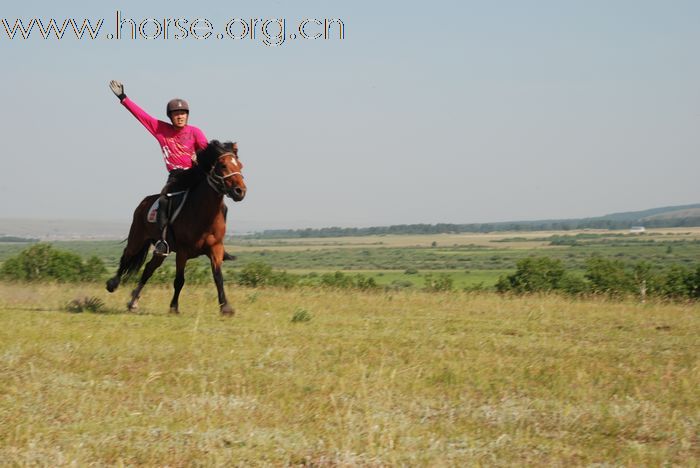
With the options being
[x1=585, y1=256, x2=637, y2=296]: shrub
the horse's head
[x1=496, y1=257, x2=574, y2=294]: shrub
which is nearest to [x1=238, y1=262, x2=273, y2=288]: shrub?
[x1=496, y1=257, x2=574, y2=294]: shrub

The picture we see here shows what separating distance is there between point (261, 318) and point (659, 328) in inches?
233

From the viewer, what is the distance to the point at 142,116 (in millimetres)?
13945

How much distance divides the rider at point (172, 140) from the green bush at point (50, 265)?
1546 centimetres

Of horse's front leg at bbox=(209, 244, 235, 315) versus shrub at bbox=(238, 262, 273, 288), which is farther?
shrub at bbox=(238, 262, 273, 288)

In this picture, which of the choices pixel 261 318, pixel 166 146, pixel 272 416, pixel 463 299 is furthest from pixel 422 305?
pixel 272 416

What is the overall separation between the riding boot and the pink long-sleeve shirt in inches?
25.5

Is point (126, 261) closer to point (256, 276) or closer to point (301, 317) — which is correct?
point (301, 317)

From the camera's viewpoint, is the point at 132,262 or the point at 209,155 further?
the point at 132,262

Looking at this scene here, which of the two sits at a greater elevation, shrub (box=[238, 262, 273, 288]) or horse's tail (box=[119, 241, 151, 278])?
horse's tail (box=[119, 241, 151, 278])

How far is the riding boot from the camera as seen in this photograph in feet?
44.8

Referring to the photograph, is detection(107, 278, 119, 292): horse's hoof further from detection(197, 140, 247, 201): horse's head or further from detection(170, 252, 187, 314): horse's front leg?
detection(197, 140, 247, 201): horse's head

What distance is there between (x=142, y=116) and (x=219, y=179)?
2084 mm

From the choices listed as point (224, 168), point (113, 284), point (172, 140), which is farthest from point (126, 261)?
point (224, 168)

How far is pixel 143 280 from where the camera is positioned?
1439 centimetres
